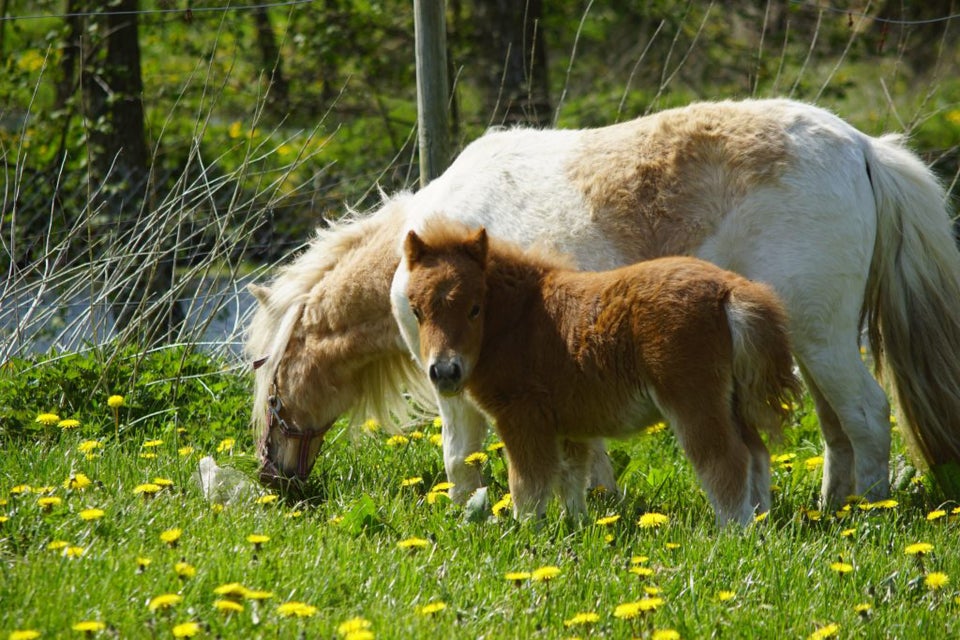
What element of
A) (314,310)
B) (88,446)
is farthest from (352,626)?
(314,310)

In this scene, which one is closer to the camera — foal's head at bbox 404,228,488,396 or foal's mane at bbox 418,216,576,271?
foal's head at bbox 404,228,488,396

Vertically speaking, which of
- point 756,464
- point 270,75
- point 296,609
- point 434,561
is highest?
point 270,75

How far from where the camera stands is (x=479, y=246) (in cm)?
Answer: 430

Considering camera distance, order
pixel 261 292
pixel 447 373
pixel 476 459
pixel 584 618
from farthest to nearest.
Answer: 1. pixel 261 292
2. pixel 476 459
3. pixel 447 373
4. pixel 584 618

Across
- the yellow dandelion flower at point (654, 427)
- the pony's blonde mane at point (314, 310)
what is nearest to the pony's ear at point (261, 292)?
the pony's blonde mane at point (314, 310)

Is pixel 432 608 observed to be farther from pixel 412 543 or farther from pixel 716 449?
pixel 716 449

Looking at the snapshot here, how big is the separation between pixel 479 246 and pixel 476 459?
3.52ft

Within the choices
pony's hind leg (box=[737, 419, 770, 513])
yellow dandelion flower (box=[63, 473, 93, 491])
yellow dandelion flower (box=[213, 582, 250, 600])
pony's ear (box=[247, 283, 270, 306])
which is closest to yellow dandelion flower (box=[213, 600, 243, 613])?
yellow dandelion flower (box=[213, 582, 250, 600])

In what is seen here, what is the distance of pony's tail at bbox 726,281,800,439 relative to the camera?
3883mm

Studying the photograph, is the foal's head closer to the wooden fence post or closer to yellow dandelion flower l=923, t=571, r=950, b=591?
yellow dandelion flower l=923, t=571, r=950, b=591

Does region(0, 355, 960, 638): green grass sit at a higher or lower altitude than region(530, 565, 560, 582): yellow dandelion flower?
lower

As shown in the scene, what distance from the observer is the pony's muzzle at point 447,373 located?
410 cm

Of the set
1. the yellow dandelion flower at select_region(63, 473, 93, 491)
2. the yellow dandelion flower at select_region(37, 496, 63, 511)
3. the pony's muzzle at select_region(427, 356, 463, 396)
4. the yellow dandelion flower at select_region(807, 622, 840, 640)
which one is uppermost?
the pony's muzzle at select_region(427, 356, 463, 396)

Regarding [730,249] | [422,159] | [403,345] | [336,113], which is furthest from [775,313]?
[336,113]
